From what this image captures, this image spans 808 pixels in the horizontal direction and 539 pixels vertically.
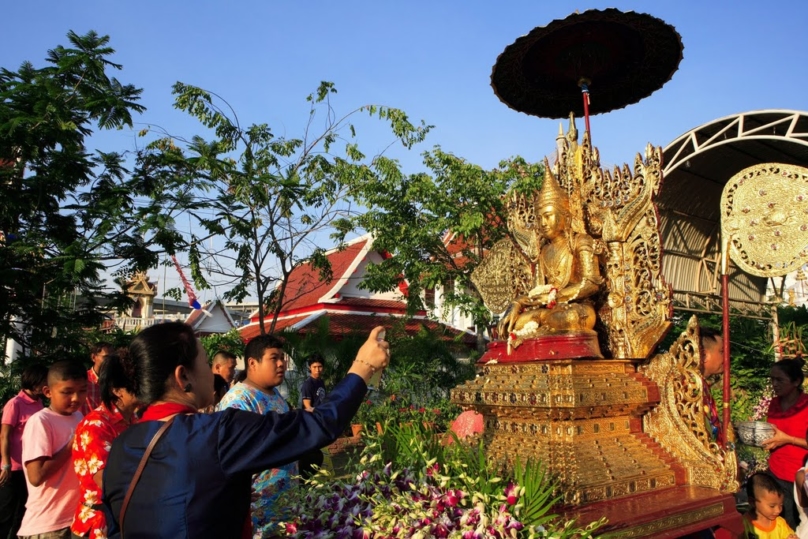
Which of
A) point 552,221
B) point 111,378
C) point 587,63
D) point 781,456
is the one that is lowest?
point 781,456

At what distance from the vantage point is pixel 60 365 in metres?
4.02

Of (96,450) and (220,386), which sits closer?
(96,450)

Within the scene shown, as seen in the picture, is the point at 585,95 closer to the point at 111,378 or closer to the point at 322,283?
the point at 111,378

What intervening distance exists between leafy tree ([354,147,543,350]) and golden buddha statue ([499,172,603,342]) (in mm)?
6684

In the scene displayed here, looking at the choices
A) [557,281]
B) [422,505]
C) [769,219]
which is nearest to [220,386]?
[557,281]

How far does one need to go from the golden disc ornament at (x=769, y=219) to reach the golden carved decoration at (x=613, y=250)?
252 centimetres

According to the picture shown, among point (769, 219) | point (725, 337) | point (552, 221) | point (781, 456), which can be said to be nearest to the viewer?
point (725, 337)

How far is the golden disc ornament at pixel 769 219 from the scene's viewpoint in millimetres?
7043

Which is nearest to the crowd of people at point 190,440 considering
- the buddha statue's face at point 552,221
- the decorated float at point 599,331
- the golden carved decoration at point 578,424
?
the golden carved decoration at point 578,424

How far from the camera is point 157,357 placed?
2129 mm

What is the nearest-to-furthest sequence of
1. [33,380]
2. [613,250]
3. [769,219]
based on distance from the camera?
[33,380] < [613,250] < [769,219]

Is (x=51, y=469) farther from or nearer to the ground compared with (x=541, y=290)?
nearer to the ground

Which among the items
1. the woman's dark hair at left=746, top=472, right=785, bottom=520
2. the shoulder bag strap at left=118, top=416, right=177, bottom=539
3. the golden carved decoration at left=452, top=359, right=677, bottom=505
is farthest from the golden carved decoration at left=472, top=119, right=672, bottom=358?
the shoulder bag strap at left=118, top=416, right=177, bottom=539

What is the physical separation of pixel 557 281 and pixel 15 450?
4.63 m
